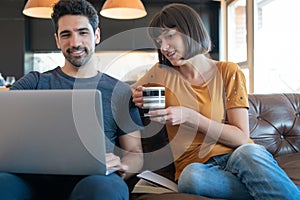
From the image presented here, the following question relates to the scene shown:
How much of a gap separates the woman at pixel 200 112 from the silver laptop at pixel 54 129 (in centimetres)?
30

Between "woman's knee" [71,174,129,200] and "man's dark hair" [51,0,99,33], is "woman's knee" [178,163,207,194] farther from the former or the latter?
"man's dark hair" [51,0,99,33]

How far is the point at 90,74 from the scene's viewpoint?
1454 mm

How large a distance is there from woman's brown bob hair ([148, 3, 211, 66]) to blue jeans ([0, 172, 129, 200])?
66 centimetres

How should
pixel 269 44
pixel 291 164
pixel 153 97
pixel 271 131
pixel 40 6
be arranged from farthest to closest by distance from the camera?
pixel 269 44 < pixel 40 6 < pixel 271 131 < pixel 291 164 < pixel 153 97

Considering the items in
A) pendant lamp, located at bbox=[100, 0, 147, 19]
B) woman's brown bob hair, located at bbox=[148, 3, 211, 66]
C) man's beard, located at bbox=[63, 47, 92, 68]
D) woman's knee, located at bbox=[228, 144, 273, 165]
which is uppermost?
pendant lamp, located at bbox=[100, 0, 147, 19]

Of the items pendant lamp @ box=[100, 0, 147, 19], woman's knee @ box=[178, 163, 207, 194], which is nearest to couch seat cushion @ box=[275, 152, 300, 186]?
woman's knee @ box=[178, 163, 207, 194]

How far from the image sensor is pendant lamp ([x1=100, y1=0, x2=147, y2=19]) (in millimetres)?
2529

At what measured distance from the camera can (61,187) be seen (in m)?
1.20

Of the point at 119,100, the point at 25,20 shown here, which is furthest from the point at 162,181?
the point at 25,20

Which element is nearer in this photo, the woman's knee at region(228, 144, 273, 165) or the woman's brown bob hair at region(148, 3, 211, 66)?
the woman's knee at region(228, 144, 273, 165)

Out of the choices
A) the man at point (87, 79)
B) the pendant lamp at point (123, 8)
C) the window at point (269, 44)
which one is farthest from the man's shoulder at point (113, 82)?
the window at point (269, 44)

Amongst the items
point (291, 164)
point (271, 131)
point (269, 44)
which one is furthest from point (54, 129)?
point (269, 44)

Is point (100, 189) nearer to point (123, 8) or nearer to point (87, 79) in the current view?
point (87, 79)

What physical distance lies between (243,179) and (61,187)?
639mm
